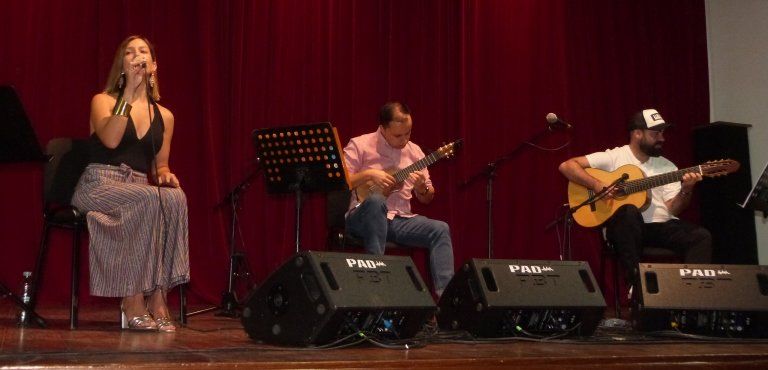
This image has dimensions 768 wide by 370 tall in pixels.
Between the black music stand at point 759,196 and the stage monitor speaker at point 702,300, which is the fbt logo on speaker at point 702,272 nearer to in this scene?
the stage monitor speaker at point 702,300

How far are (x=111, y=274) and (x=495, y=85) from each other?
10.0ft

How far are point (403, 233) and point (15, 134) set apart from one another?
1.77 m

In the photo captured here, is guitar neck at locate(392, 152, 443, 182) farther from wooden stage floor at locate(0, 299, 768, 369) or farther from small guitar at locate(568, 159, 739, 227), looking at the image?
wooden stage floor at locate(0, 299, 768, 369)

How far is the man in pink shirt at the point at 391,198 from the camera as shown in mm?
3885

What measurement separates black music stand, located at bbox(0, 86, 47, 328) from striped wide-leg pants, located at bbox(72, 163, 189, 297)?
0.27 metres

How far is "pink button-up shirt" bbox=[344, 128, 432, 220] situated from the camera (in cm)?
422

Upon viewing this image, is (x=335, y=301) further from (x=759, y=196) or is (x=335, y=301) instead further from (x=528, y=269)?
(x=759, y=196)

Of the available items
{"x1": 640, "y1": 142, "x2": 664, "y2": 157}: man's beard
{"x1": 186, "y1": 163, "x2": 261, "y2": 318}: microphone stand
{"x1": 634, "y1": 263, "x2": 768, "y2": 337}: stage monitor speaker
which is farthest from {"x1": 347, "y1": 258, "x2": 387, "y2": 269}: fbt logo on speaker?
{"x1": 640, "y1": 142, "x2": 664, "y2": 157}: man's beard

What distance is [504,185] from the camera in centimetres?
552

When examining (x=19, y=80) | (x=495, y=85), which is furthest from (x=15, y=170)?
(x=495, y=85)

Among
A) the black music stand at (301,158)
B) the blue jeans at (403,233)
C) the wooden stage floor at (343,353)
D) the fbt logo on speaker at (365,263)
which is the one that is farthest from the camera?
the blue jeans at (403,233)

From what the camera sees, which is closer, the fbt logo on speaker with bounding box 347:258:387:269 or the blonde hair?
the fbt logo on speaker with bounding box 347:258:387:269

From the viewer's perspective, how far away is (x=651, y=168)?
181 inches

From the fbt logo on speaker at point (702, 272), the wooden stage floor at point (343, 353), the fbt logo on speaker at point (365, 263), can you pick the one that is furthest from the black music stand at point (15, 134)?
the fbt logo on speaker at point (702, 272)
